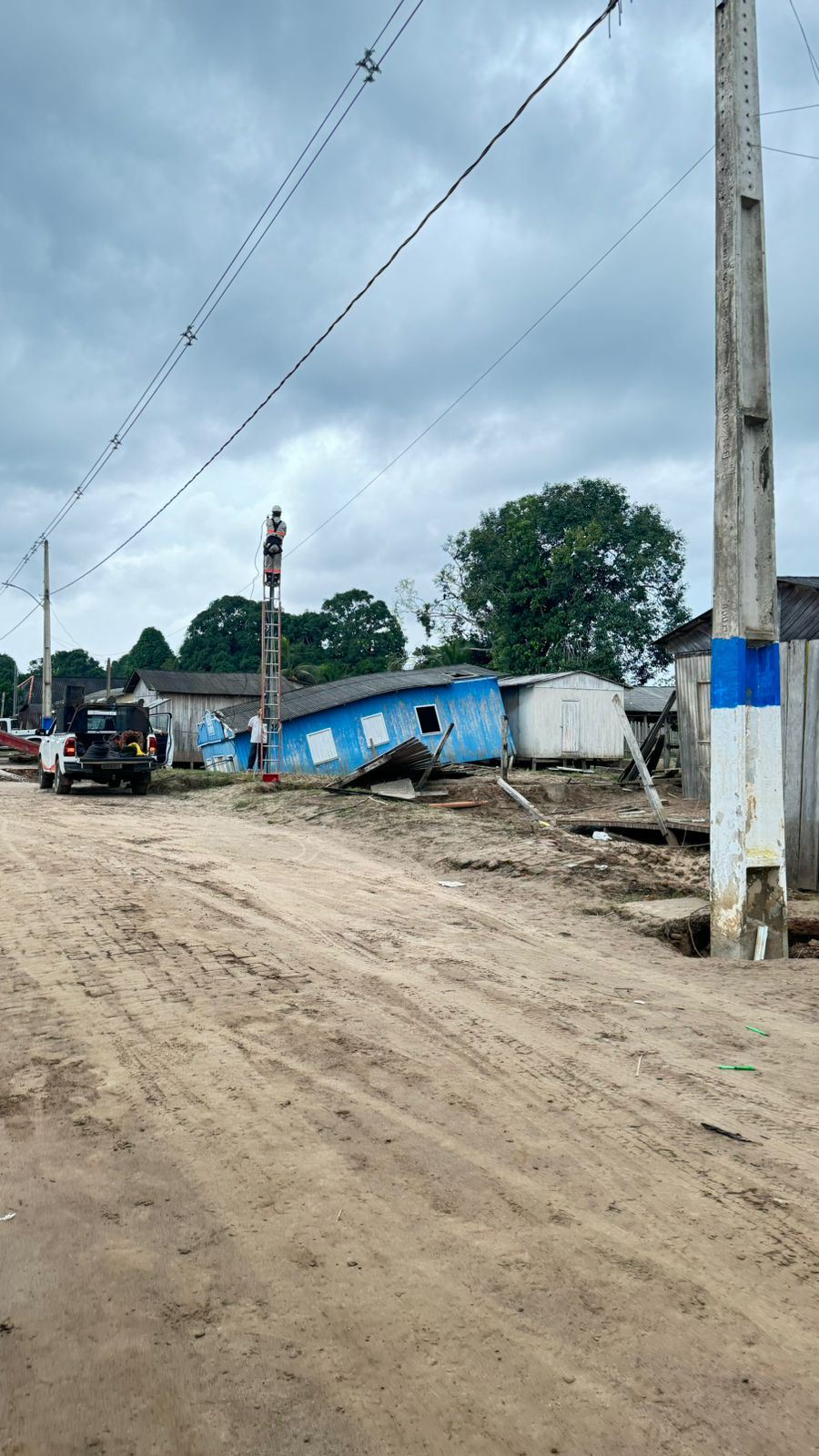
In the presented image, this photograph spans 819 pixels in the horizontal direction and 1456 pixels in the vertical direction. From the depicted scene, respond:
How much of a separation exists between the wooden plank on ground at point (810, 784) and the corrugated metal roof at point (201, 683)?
125 ft

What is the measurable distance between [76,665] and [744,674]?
95.0 m

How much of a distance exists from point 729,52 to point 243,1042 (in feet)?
26.7

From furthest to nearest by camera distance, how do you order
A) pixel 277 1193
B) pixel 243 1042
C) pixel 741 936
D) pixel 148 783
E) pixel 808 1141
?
1. pixel 148 783
2. pixel 741 936
3. pixel 243 1042
4. pixel 808 1141
5. pixel 277 1193

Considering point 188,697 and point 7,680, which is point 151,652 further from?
point 188,697

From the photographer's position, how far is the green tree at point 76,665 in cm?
9456

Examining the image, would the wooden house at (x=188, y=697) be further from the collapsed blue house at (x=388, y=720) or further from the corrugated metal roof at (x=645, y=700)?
the corrugated metal roof at (x=645, y=700)

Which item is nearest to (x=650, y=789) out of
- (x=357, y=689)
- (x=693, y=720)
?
(x=693, y=720)

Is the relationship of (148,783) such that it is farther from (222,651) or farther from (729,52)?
(222,651)

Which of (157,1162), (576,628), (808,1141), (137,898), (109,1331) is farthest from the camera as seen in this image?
(576,628)

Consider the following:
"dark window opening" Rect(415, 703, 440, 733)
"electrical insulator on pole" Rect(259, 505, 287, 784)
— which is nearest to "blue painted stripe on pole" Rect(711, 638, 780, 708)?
"electrical insulator on pole" Rect(259, 505, 287, 784)

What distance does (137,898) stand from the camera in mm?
8547

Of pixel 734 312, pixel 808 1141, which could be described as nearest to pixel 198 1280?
pixel 808 1141

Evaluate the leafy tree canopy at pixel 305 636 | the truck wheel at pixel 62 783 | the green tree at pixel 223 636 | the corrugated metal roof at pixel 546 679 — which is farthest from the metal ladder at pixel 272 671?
the green tree at pixel 223 636

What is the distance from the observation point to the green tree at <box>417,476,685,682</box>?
4619cm
